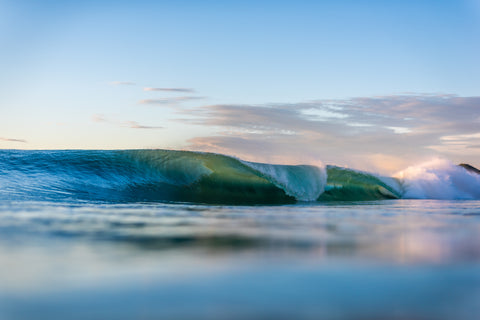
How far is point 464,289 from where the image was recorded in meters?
1.70

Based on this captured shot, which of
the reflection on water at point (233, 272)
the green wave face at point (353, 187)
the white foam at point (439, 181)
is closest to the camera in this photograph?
the reflection on water at point (233, 272)

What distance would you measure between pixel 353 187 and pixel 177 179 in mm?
4433

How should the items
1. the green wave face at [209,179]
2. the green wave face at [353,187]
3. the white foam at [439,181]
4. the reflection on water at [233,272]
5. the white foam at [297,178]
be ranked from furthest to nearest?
1. the white foam at [439,181]
2. the green wave face at [353,187]
3. the white foam at [297,178]
4. the green wave face at [209,179]
5. the reflection on water at [233,272]

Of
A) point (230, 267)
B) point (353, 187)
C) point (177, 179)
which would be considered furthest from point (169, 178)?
point (230, 267)

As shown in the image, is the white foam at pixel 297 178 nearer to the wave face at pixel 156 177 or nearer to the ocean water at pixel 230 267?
the wave face at pixel 156 177

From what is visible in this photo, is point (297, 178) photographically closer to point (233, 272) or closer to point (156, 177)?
point (156, 177)

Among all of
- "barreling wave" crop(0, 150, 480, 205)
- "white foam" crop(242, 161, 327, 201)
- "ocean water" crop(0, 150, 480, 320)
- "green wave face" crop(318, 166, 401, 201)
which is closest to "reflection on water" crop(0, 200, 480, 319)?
"ocean water" crop(0, 150, 480, 320)

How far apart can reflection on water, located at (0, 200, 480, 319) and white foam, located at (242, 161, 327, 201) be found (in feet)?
19.9

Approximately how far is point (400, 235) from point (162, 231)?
5.66 feet

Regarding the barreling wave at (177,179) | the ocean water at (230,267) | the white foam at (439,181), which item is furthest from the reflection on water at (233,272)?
the white foam at (439,181)

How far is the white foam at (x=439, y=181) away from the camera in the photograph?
470 inches

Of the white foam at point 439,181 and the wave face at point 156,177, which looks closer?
the wave face at point 156,177

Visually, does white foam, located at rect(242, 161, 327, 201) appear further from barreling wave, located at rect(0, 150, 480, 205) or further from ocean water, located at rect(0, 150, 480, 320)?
ocean water, located at rect(0, 150, 480, 320)

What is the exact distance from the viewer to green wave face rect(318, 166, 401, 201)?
10312 mm
